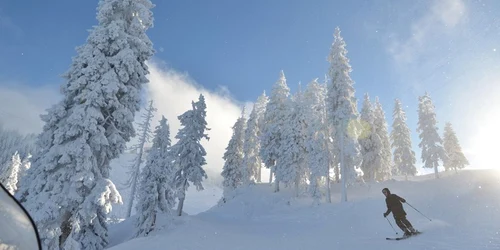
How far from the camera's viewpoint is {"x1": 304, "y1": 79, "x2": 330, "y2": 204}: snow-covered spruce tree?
32516 mm

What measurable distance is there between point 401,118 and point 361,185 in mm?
20568

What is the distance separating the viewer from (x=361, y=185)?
37.0 meters

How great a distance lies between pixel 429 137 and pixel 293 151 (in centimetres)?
2412

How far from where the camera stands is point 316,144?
3425 centimetres

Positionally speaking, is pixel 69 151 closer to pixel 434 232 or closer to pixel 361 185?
pixel 434 232

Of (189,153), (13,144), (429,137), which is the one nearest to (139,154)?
(189,153)

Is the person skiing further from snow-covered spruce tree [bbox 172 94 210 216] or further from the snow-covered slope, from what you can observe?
snow-covered spruce tree [bbox 172 94 210 216]

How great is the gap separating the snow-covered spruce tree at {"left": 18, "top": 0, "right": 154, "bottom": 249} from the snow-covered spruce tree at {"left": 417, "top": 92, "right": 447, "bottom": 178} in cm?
4542

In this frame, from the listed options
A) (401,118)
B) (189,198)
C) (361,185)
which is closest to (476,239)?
(361,185)

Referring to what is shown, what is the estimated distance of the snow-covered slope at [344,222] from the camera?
11.4 m

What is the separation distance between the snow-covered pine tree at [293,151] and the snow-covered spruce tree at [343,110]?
5.37 m

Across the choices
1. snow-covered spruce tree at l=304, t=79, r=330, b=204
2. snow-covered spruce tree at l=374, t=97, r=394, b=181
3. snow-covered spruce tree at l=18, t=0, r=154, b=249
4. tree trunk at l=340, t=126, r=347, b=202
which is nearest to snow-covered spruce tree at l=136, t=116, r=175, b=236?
snow-covered spruce tree at l=18, t=0, r=154, b=249

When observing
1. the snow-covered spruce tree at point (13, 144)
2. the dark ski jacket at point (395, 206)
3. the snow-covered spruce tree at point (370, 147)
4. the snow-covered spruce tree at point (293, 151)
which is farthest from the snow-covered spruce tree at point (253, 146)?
the snow-covered spruce tree at point (13, 144)

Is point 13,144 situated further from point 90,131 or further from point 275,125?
point 90,131
